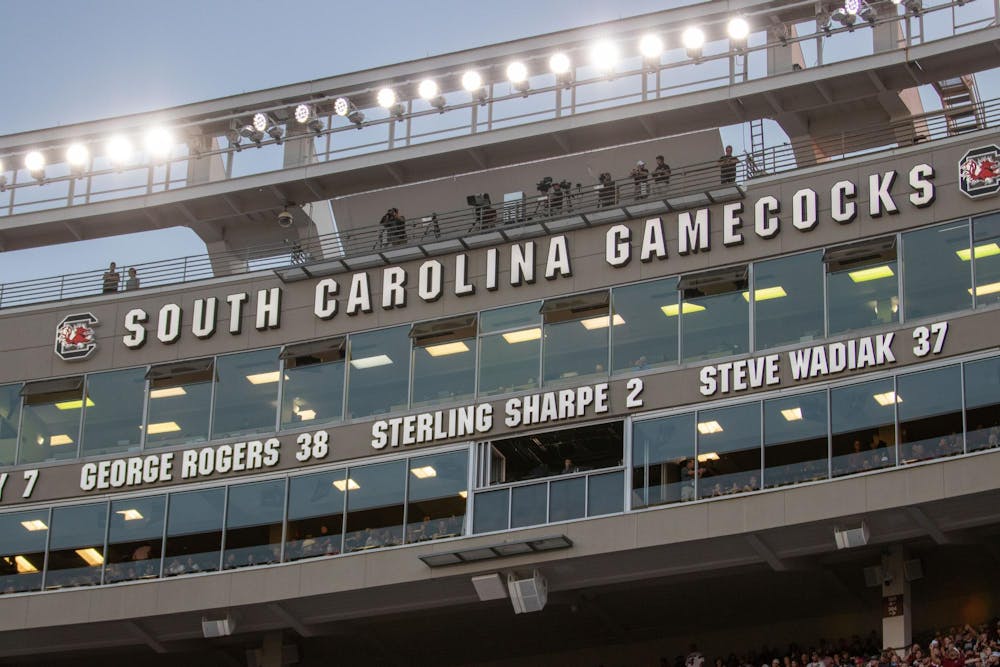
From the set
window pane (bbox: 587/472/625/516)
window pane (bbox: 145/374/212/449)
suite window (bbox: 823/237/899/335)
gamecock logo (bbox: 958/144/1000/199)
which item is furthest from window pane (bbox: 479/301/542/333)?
gamecock logo (bbox: 958/144/1000/199)

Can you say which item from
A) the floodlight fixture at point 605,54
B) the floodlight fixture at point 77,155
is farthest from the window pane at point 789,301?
the floodlight fixture at point 77,155

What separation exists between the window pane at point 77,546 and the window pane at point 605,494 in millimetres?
9277

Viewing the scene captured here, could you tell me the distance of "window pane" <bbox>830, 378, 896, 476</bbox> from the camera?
1155 inches

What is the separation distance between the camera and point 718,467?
3042cm

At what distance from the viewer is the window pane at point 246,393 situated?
111ft

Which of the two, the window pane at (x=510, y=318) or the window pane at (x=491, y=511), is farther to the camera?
the window pane at (x=510, y=318)

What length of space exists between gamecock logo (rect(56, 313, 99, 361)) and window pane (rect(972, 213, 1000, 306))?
16529 mm

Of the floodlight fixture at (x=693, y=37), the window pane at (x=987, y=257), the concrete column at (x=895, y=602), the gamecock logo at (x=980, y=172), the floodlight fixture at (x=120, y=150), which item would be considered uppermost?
the floodlight fixture at (x=693, y=37)

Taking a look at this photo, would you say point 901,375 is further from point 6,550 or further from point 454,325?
point 6,550

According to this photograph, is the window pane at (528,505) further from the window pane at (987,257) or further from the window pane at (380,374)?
the window pane at (987,257)

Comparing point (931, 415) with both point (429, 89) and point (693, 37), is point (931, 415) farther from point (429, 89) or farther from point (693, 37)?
point (429, 89)

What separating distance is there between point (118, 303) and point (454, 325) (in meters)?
7.21

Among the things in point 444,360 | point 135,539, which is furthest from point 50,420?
point 444,360

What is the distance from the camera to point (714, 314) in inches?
1231
